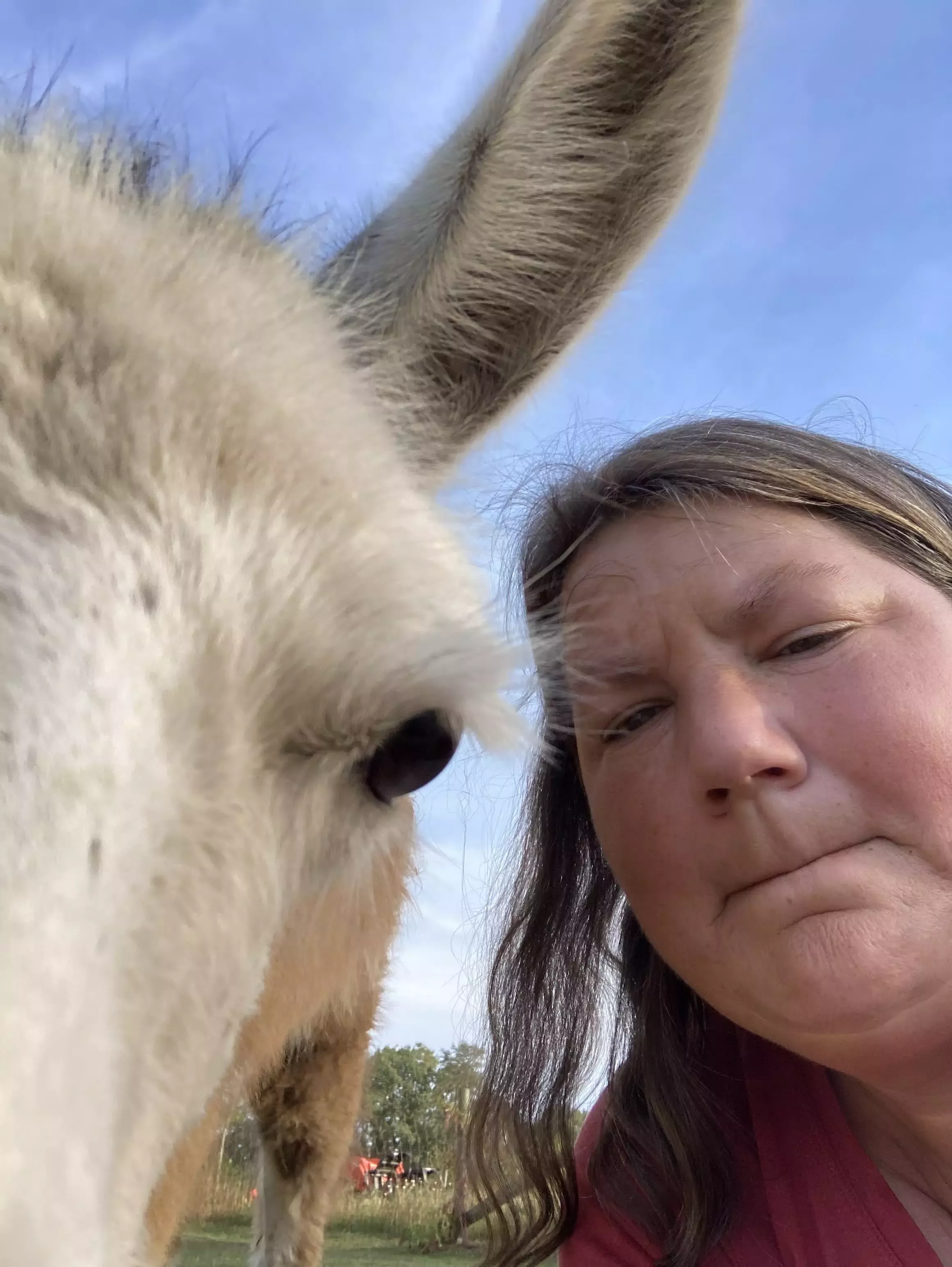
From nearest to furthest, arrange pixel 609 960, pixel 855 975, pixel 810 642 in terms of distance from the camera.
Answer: pixel 855 975
pixel 810 642
pixel 609 960

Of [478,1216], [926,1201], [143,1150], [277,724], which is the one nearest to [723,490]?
[277,724]

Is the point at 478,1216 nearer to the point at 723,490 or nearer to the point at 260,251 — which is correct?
the point at 723,490

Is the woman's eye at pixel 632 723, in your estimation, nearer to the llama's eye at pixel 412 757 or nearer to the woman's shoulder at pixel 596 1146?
the llama's eye at pixel 412 757

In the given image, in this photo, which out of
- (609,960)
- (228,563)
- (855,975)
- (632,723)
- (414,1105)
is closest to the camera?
(228,563)

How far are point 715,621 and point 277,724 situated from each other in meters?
0.74

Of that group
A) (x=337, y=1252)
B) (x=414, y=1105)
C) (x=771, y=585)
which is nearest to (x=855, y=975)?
(x=771, y=585)

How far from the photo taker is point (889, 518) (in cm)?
174

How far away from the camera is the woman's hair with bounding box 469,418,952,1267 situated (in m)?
1.76

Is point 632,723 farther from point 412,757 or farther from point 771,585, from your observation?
point 412,757

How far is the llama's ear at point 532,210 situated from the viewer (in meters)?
1.44

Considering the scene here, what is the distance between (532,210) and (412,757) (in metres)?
0.88

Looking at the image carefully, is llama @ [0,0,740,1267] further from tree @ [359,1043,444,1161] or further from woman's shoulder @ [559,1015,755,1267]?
tree @ [359,1043,444,1161]

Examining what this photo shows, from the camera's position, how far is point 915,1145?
163 centimetres

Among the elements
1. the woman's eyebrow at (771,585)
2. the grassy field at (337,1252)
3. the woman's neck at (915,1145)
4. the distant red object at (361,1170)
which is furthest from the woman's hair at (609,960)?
the grassy field at (337,1252)
